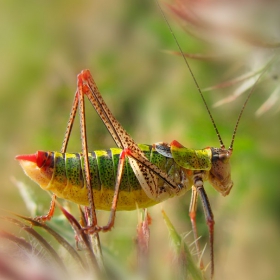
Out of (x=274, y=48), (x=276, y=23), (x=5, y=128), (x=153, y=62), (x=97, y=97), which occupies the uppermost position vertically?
(x=153, y=62)

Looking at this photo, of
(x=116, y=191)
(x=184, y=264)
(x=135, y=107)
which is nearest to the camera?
A: (x=184, y=264)

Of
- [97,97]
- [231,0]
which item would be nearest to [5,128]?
[97,97]

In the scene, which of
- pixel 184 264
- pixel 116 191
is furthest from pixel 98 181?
pixel 184 264

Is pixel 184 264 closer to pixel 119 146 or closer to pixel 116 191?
pixel 116 191

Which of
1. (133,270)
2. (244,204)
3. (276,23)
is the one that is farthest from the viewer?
(244,204)

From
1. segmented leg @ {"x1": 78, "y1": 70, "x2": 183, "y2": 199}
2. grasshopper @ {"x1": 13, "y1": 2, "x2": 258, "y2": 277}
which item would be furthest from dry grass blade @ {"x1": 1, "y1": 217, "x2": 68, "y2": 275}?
segmented leg @ {"x1": 78, "y1": 70, "x2": 183, "y2": 199}

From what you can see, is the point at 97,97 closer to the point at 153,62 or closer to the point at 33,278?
the point at 33,278

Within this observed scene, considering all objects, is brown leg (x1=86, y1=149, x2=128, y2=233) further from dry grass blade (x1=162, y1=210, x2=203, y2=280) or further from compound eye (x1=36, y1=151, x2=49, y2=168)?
dry grass blade (x1=162, y1=210, x2=203, y2=280)
